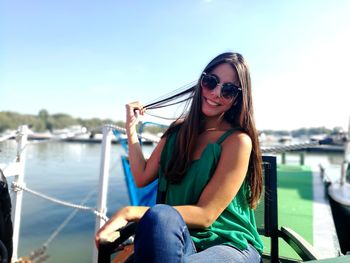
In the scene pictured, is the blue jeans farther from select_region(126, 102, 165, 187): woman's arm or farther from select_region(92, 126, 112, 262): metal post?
select_region(92, 126, 112, 262): metal post

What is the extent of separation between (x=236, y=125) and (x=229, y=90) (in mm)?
211

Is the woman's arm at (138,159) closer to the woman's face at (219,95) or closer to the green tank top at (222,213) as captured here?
the green tank top at (222,213)

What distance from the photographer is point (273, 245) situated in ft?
6.29

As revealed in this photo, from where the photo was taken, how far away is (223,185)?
1.41 meters

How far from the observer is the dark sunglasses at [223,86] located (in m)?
1.62

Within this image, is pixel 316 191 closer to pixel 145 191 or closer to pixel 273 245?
pixel 145 191

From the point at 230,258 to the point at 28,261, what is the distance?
0.86 meters

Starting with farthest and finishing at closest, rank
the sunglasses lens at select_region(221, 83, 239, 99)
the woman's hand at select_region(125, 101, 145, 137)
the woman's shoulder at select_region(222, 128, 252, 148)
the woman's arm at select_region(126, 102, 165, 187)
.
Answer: the woman's hand at select_region(125, 101, 145, 137) < the woman's arm at select_region(126, 102, 165, 187) < the sunglasses lens at select_region(221, 83, 239, 99) < the woman's shoulder at select_region(222, 128, 252, 148)

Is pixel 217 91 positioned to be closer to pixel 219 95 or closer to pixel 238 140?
pixel 219 95

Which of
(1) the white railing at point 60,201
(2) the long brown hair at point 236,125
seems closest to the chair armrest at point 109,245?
(2) the long brown hair at point 236,125

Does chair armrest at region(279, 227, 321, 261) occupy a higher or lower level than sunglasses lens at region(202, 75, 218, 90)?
lower

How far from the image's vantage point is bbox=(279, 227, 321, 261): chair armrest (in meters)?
1.51

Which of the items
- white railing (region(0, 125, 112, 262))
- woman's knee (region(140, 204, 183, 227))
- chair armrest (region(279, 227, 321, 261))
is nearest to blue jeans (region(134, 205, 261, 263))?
woman's knee (region(140, 204, 183, 227))

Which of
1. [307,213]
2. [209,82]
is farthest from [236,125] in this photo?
[307,213]
